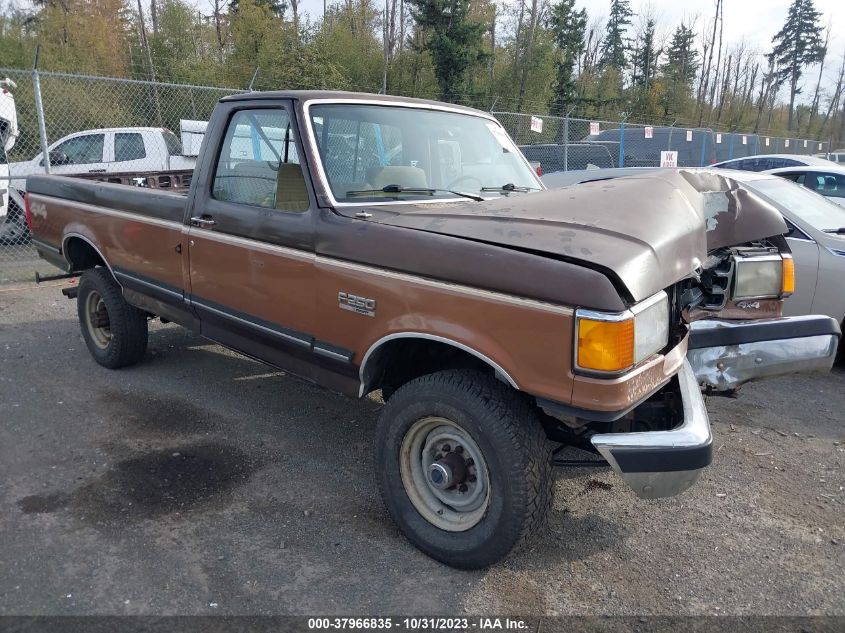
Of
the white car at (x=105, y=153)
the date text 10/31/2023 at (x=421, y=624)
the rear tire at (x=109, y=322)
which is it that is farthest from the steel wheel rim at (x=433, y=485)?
the white car at (x=105, y=153)

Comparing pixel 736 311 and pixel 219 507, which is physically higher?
pixel 736 311

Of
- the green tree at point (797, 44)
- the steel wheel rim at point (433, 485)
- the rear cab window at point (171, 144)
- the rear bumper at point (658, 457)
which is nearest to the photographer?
the rear bumper at point (658, 457)

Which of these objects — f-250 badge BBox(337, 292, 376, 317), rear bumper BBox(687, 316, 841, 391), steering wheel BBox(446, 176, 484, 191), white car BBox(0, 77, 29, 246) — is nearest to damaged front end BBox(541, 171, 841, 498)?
rear bumper BBox(687, 316, 841, 391)

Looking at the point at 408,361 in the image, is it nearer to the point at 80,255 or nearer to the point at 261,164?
the point at 261,164

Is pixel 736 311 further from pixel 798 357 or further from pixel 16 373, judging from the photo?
pixel 16 373

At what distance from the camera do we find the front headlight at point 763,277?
3.31 m

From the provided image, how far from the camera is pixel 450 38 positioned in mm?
30125

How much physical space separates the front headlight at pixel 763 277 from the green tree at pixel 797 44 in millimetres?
60198

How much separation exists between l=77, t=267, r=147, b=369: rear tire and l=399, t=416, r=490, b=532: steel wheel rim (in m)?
3.09

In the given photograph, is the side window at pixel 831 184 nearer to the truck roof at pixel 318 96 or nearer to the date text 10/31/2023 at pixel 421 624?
the truck roof at pixel 318 96

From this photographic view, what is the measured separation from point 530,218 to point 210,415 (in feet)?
9.28

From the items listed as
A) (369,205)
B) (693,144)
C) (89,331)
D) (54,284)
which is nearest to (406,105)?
(369,205)

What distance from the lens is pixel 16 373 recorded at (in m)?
5.25

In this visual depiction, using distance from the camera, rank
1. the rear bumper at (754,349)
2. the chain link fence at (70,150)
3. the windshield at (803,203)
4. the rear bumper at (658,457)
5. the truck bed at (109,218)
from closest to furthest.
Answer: the rear bumper at (658,457), the rear bumper at (754,349), the truck bed at (109,218), the windshield at (803,203), the chain link fence at (70,150)
